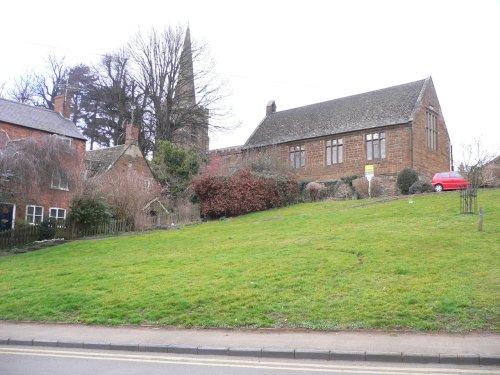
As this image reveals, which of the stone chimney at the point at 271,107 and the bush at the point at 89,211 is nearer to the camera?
the bush at the point at 89,211

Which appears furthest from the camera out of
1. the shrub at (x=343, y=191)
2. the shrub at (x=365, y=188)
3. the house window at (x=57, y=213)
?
the shrub at (x=343, y=191)

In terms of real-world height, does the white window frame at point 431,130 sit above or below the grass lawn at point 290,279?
above

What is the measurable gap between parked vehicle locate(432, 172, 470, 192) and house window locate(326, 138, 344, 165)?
11.6 metres

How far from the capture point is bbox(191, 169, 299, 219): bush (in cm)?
3394

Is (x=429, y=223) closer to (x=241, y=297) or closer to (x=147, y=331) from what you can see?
(x=241, y=297)

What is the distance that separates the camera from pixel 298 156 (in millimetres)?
47219

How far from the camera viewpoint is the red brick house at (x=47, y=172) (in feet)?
85.1

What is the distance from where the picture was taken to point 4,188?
2519 centimetres

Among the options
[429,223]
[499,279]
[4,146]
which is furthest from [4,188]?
[499,279]

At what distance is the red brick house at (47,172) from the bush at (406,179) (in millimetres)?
21086

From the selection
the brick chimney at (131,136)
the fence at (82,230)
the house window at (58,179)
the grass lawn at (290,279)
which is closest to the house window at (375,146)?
the fence at (82,230)

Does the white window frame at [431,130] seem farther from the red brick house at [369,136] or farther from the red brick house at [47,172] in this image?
the red brick house at [47,172]

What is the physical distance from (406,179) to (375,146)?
7.62m

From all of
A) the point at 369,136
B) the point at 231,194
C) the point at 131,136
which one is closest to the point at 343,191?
the point at 369,136
